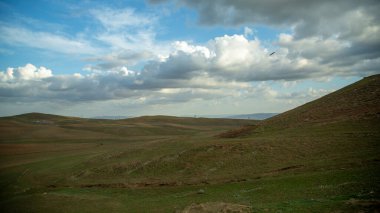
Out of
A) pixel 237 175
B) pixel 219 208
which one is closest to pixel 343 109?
pixel 237 175

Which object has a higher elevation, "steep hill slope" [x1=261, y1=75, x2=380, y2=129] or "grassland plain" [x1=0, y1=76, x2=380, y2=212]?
"steep hill slope" [x1=261, y1=75, x2=380, y2=129]

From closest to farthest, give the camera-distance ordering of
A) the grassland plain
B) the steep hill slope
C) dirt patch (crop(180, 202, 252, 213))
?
dirt patch (crop(180, 202, 252, 213)), the grassland plain, the steep hill slope

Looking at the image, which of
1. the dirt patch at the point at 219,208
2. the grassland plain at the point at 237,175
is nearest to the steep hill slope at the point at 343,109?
the grassland plain at the point at 237,175

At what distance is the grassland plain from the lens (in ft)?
74.9

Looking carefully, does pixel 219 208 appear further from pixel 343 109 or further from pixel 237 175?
pixel 343 109

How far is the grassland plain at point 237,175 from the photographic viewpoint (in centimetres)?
2283

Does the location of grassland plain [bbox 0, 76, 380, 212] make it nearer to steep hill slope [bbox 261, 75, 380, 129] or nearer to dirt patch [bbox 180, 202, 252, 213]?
dirt patch [bbox 180, 202, 252, 213]

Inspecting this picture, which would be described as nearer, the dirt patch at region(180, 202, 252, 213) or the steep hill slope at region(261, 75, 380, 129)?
the dirt patch at region(180, 202, 252, 213)

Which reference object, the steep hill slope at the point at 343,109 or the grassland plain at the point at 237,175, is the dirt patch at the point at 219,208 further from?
the steep hill slope at the point at 343,109

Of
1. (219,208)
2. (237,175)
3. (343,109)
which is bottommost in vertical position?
(237,175)

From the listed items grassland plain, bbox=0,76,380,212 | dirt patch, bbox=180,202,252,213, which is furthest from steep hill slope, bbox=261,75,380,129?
dirt patch, bbox=180,202,252,213

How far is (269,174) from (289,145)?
33.1 ft

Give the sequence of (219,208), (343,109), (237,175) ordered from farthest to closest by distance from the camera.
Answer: (343,109), (237,175), (219,208)

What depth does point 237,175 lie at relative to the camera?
117 feet
